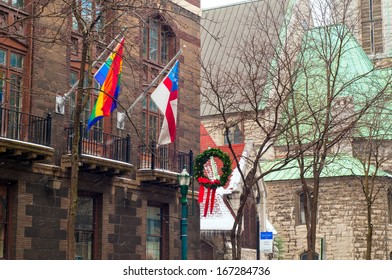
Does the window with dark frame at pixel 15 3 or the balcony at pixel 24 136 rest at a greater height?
the window with dark frame at pixel 15 3

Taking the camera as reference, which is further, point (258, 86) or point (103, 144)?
point (103, 144)

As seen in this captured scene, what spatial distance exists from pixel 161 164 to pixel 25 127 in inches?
260

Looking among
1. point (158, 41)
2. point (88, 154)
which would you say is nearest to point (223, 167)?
point (88, 154)

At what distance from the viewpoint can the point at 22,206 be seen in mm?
20984

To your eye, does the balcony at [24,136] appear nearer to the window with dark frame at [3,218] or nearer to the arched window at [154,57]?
the window with dark frame at [3,218]

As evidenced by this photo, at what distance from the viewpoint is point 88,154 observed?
2328 centimetres

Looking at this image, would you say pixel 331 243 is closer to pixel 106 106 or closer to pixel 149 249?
pixel 149 249

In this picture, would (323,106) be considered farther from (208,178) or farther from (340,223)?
(340,223)

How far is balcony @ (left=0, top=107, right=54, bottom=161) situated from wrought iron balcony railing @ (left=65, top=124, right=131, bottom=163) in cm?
129

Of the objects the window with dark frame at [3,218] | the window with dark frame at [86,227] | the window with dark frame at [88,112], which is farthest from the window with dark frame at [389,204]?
the window with dark frame at [3,218]

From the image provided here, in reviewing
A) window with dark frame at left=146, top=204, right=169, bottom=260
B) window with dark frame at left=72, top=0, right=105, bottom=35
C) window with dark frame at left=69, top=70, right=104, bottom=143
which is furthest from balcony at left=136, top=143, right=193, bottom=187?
window with dark frame at left=72, top=0, right=105, bottom=35

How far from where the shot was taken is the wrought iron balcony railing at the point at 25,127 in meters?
20.7

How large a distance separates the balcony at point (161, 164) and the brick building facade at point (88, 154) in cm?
4
